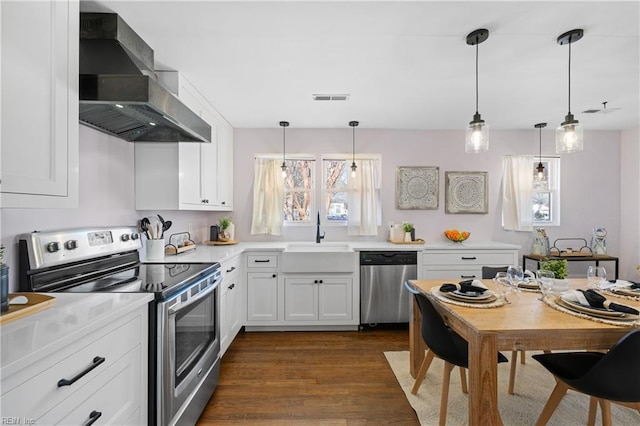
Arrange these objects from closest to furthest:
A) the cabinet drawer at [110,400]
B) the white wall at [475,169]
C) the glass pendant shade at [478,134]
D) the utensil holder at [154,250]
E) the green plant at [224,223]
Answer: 1. the cabinet drawer at [110,400]
2. the glass pendant shade at [478,134]
3. the utensil holder at [154,250]
4. the green plant at [224,223]
5. the white wall at [475,169]

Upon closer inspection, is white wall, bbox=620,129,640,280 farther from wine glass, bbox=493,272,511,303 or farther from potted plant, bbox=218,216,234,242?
potted plant, bbox=218,216,234,242

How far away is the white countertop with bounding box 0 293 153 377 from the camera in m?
0.80

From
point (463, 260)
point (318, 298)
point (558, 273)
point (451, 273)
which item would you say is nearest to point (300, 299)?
point (318, 298)

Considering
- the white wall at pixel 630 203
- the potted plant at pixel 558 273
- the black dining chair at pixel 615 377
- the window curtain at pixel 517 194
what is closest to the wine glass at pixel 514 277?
the potted plant at pixel 558 273

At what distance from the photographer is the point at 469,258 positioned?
132 inches

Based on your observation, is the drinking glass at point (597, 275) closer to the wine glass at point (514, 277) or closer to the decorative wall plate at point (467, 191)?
the wine glass at point (514, 277)

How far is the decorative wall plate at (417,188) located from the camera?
3.91m

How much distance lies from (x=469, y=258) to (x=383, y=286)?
1.05m

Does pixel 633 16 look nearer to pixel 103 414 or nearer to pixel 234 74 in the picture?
pixel 234 74

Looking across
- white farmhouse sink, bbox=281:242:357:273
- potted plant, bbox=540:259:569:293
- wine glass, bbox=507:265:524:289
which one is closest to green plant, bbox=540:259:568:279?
potted plant, bbox=540:259:569:293

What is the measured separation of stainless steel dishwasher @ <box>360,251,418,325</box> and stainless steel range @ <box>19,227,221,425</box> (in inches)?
66.3

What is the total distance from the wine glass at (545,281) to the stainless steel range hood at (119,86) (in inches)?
97.5

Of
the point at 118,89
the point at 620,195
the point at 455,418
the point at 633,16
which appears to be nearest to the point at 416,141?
the point at 633,16

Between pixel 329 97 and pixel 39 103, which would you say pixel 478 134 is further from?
pixel 39 103
